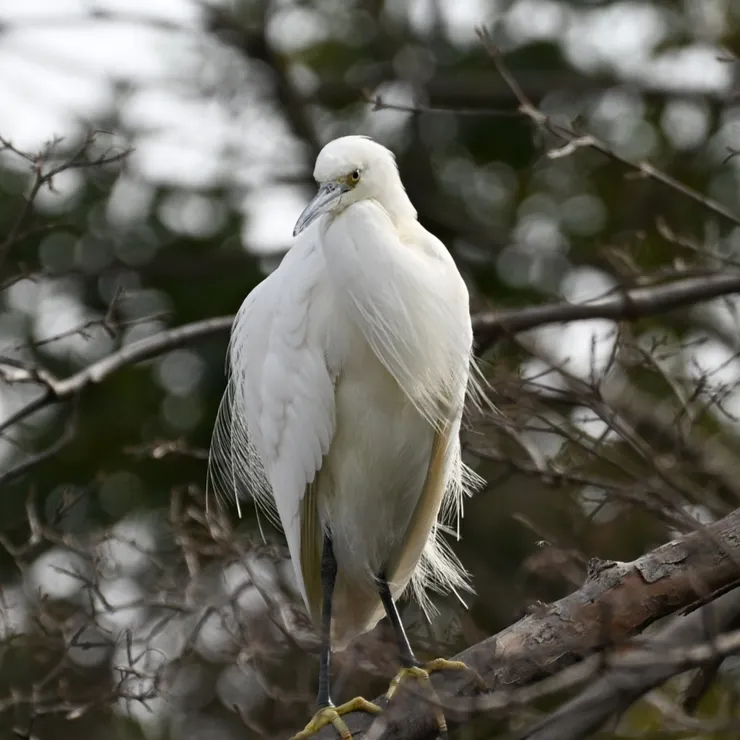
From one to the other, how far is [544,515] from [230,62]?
147 inches

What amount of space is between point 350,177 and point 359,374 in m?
0.57

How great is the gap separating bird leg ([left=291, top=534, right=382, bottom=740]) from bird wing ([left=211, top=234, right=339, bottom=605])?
0.06m

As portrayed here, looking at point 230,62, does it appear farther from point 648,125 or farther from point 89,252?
point 648,125

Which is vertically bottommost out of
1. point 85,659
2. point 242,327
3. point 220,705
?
point 220,705

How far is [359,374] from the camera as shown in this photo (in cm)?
363

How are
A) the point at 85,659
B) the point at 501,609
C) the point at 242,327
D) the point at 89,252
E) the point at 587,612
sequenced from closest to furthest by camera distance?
the point at 587,612, the point at 242,327, the point at 85,659, the point at 501,609, the point at 89,252

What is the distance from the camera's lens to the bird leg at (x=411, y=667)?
9.09 ft

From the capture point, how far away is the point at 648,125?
8.03 metres

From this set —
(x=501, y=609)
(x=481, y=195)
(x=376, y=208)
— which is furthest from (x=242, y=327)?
(x=481, y=195)

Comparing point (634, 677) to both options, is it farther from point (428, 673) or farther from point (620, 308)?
point (620, 308)

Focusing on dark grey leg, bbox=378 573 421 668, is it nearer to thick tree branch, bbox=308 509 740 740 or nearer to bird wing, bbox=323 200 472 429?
thick tree branch, bbox=308 509 740 740

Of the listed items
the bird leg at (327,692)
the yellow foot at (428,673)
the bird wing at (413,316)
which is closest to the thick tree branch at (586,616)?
the yellow foot at (428,673)

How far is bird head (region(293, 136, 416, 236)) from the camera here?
3.48 metres

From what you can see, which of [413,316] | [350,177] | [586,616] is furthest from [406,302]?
[586,616]
